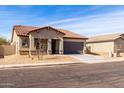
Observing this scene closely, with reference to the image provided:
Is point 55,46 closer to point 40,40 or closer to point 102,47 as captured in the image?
point 40,40

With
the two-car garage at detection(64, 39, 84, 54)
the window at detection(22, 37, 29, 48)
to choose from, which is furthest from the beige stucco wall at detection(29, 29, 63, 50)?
the two-car garage at detection(64, 39, 84, 54)

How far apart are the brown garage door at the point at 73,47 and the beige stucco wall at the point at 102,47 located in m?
7.45

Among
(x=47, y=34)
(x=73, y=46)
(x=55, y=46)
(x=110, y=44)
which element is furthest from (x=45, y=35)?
(x=110, y=44)

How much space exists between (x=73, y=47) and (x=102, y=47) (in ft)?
32.4

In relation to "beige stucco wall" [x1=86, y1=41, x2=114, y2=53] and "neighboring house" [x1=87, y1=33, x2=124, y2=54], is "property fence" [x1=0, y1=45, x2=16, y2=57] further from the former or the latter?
"beige stucco wall" [x1=86, y1=41, x2=114, y2=53]

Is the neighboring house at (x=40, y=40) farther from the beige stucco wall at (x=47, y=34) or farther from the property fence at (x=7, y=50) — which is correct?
the property fence at (x=7, y=50)

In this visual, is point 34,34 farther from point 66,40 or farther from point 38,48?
point 66,40

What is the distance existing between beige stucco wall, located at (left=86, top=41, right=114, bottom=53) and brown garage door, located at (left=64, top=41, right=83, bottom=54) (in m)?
7.45

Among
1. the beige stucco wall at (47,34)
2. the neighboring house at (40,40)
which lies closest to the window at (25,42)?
the neighboring house at (40,40)

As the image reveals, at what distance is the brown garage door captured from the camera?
36031 mm

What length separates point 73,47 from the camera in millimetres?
36562

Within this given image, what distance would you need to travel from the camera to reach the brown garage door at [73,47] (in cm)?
3603

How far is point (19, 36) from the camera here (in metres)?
31.4
